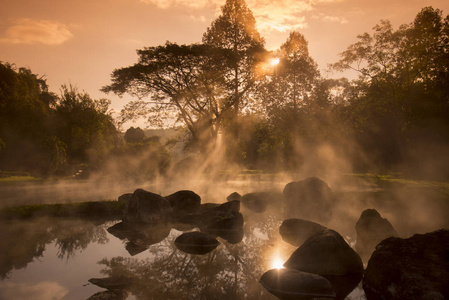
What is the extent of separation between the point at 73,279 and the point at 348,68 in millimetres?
34313

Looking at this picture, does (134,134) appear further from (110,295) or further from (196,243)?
(110,295)

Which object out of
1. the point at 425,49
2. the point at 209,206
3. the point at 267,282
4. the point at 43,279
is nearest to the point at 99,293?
the point at 43,279

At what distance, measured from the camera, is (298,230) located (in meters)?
11.4

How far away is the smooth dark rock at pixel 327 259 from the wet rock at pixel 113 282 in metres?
4.07

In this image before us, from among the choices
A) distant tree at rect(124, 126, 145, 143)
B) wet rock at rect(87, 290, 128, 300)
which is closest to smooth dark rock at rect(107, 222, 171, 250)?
wet rock at rect(87, 290, 128, 300)

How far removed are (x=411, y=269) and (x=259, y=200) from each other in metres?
12.7

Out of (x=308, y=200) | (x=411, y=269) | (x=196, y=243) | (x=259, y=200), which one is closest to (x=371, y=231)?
(x=411, y=269)

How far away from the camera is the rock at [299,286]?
21.1 ft

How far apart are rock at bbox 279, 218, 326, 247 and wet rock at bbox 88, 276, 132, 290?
5984 millimetres

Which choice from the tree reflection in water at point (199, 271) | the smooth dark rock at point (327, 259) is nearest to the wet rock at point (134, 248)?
the tree reflection in water at point (199, 271)

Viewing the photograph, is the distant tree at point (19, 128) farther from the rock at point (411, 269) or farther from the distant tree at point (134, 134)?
the rock at point (411, 269)

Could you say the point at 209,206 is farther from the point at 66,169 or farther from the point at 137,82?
the point at 66,169

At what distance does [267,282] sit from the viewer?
275 inches

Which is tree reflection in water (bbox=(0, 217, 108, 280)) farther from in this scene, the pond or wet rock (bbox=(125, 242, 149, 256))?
wet rock (bbox=(125, 242, 149, 256))
